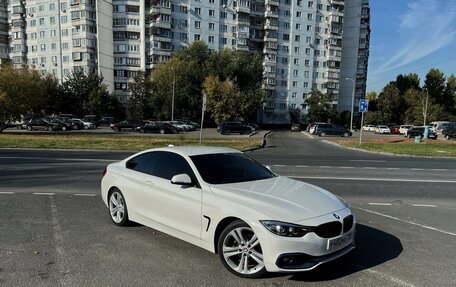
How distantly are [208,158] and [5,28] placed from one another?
9864cm

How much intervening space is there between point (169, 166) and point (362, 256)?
2.98 metres

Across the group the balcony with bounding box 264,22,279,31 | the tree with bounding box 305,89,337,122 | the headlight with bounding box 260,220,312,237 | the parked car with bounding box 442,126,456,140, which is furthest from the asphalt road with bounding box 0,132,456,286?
A: the balcony with bounding box 264,22,279,31

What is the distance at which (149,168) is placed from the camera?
5.18 m

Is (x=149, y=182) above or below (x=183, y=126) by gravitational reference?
above

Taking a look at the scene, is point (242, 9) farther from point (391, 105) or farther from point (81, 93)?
point (391, 105)

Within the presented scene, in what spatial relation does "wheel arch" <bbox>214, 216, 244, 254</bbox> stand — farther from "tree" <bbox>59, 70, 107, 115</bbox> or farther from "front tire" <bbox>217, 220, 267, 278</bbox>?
"tree" <bbox>59, 70, 107, 115</bbox>

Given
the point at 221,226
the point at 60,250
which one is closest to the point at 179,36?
the point at 60,250

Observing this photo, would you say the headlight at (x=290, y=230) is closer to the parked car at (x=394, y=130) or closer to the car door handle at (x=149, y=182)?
the car door handle at (x=149, y=182)

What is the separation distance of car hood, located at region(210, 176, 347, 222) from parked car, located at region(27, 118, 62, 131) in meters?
42.3

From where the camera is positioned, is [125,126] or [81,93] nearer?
[125,126]

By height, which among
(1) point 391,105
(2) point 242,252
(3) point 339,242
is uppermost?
(1) point 391,105

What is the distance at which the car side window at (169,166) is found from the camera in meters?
4.68

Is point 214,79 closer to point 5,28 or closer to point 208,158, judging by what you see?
point 208,158

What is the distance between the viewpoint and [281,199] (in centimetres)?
390
